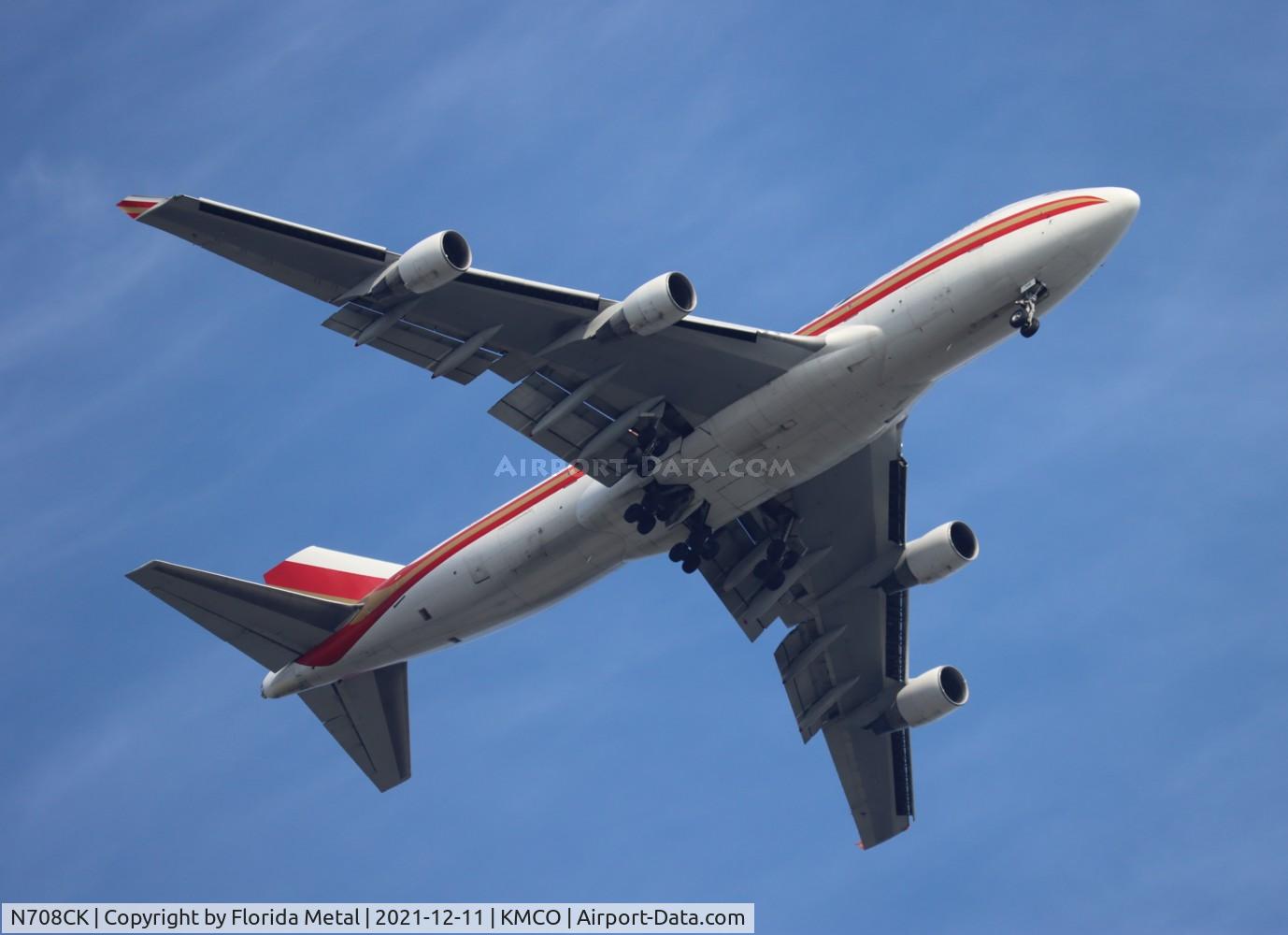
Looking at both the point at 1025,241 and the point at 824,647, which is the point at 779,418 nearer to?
the point at 1025,241

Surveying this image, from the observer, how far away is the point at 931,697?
52.4m

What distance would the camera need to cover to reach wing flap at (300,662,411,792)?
5072cm

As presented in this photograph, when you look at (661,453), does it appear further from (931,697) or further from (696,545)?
(931,697)

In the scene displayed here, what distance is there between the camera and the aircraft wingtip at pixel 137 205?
38.4 meters

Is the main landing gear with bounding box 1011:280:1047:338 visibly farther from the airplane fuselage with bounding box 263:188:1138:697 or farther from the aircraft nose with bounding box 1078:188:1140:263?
the aircraft nose with bounding box 1078:188:1140:263

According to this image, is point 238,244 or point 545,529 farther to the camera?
point 545,529

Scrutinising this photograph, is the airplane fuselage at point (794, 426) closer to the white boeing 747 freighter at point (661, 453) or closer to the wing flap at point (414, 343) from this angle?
the white boeing 747 freighter at point (661, 453)

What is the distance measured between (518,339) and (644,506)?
590cm

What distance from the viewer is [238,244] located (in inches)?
1555

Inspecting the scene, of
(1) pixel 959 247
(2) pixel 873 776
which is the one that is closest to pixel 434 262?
(1) pixel 959 247

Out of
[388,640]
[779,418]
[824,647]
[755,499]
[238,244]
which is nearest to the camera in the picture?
[238,244]

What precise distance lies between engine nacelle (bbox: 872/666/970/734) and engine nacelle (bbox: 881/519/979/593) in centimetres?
391

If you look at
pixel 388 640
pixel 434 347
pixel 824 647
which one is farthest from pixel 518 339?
pixel 824 647

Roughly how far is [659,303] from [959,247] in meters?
8.15
